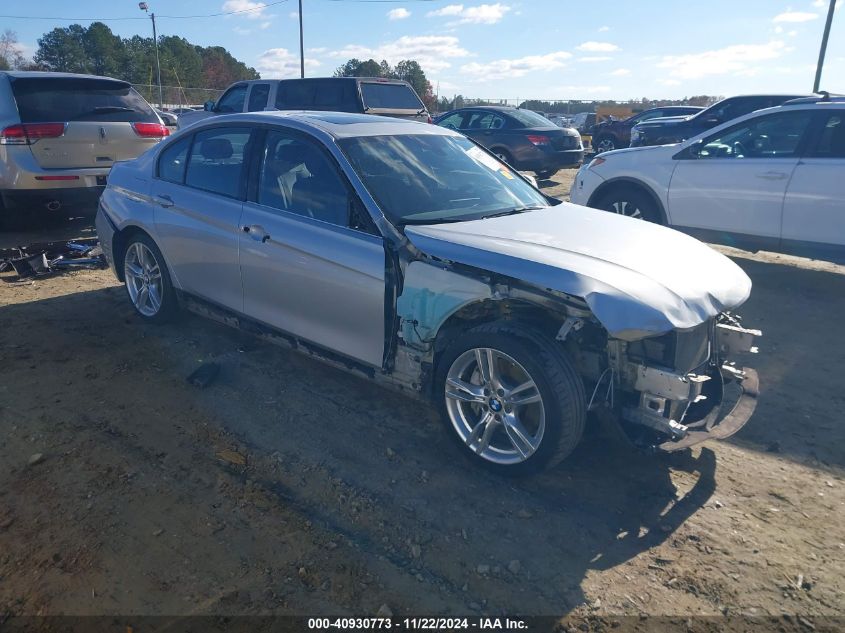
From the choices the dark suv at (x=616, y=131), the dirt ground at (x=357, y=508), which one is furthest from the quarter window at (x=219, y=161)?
the dark suv at (x=616, y=131)

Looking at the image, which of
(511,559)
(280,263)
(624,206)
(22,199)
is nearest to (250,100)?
(22,199)

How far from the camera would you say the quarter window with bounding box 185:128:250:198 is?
4461 mm

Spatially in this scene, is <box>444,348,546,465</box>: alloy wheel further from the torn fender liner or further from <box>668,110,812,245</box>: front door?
<box>668,110,812,245</box>: front door

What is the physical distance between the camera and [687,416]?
3.42m

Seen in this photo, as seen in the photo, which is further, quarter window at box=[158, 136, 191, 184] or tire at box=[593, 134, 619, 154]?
tire at box=[593, 134, 619, 154]

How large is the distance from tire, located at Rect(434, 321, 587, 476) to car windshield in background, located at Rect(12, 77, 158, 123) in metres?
6.89

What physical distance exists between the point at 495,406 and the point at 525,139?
→ 37.5 ft

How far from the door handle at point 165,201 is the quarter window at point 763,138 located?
18.5 feet

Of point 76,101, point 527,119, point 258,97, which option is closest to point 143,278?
point 76,101

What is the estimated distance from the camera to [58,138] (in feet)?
25.7

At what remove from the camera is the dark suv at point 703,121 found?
12.3m

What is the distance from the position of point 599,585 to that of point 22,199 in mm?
7893

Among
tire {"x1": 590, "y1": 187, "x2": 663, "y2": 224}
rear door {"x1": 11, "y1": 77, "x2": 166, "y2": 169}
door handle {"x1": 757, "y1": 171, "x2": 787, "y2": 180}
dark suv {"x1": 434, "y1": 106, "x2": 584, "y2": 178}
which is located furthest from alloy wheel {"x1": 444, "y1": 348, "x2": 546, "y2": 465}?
dark suv {"x1": 434, "y1": 106, "x2": 584, "y2": 178}

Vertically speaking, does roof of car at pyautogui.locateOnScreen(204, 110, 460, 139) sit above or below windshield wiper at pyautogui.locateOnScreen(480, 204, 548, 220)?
above
